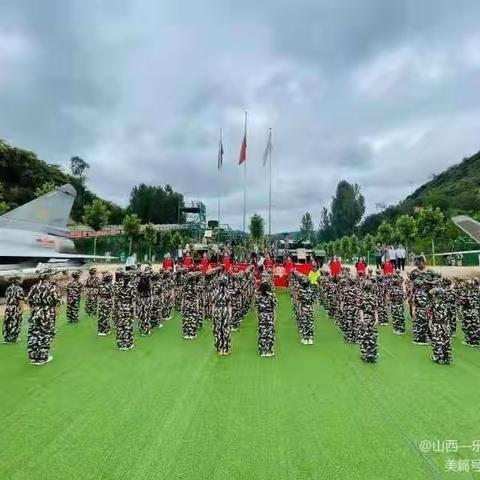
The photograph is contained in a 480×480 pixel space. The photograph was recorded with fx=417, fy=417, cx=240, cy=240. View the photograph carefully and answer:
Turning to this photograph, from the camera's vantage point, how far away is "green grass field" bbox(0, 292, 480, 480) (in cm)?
421

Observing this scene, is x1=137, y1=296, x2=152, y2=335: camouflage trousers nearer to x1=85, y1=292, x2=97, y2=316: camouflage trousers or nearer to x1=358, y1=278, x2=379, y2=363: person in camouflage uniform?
x1=85, y1=292, x2=97, y2=316: camouflage trousers

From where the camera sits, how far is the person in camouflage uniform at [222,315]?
28.6 feet

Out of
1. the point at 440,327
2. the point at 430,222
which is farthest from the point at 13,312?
the point at 430,222

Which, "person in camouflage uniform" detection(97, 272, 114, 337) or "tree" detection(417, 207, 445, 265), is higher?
"tree" detection(417, 207, 445, 265)

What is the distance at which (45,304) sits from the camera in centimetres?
817

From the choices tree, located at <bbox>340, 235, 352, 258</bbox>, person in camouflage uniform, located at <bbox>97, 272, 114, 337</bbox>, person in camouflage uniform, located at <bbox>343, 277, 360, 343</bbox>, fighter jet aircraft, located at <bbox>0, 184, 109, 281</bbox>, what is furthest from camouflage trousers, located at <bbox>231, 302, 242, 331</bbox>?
tree, located at <bbox>340, 235, 352, 258</bbox>

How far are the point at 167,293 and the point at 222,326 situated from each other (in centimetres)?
551

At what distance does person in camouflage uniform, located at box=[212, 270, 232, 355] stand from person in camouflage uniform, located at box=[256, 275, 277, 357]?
2.19ft

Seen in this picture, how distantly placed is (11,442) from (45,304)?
3791 millimetres

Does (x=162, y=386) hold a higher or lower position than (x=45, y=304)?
lower

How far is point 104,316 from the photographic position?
1125cm

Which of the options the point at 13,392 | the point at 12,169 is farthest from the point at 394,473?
the point at 12,169

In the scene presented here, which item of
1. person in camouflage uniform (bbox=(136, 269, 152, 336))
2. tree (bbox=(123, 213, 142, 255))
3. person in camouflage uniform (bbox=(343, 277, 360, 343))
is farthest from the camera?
tree (bbox=(123, 213, 142, 255))

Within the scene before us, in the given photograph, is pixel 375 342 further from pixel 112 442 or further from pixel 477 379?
pixel 112 442
